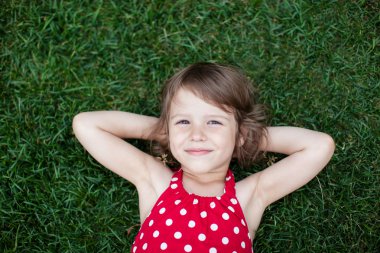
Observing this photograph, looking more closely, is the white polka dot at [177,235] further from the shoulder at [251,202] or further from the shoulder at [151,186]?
the shoulder at [251,202]

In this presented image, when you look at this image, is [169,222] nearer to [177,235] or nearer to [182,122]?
[177,235]

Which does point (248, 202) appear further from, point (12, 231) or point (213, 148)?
point (12, 231)

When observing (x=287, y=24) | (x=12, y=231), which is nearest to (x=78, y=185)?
(x=12, y=231)

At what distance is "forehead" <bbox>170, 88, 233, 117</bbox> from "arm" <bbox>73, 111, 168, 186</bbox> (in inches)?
16.6

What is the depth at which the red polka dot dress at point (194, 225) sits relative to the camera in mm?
2820

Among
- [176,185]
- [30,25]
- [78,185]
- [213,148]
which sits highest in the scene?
[30,25]

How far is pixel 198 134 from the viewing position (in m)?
2.76

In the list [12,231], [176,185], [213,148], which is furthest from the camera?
[12,231]

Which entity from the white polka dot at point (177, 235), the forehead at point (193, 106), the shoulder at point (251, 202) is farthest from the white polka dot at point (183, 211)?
the forehead at point (193, 106)

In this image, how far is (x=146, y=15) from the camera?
352 centimetres

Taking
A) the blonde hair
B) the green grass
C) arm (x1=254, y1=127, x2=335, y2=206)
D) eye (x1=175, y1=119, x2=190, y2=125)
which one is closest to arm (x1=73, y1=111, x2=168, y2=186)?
the blonde hair

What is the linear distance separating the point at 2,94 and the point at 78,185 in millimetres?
851

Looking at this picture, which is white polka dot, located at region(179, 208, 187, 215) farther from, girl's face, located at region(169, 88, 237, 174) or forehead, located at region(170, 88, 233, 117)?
forehead, located at region(170, 88, 233, 117)

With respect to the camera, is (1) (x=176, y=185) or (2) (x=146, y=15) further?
(2) (x=146, y=15)
